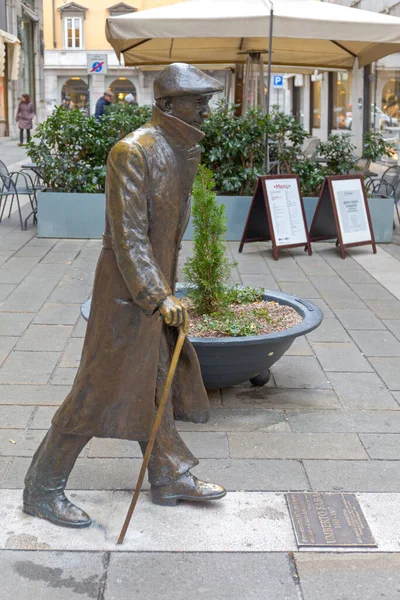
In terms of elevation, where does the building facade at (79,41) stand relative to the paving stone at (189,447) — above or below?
above

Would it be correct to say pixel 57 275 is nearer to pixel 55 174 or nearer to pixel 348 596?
pixel 55 174

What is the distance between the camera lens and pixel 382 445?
435 centimetres

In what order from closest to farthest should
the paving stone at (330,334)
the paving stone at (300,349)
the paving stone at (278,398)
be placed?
1. the paving stone at (278,398)
2. the paving stone at (300,349)
3. the paving stone at (330,334)

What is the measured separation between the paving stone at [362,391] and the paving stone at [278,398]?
84 millimetres

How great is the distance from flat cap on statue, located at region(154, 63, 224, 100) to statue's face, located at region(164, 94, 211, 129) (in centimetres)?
3

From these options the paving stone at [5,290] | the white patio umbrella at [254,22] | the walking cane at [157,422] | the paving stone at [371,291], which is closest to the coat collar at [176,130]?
the walking cane at [157,422]

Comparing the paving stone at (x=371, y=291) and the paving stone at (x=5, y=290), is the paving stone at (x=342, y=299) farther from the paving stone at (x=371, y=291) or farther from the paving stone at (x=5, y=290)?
the paving stone at (x=5, y=290)

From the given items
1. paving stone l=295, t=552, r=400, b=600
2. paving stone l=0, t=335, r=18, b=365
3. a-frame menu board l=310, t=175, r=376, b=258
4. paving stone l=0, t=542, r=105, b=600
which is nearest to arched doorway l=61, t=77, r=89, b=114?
a-frame menu board l=310, t=175, r=376, b=258

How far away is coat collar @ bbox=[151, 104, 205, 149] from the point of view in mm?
3141

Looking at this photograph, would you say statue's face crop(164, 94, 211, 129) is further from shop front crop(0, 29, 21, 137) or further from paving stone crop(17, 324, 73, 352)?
shop front crop(0, 29, 21, 137)

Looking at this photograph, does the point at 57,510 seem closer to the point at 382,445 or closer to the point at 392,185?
the point at 382,445

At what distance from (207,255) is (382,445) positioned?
1.53 meters

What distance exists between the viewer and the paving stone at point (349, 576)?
2973 mm

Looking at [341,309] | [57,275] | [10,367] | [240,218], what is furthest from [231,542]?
[240,218]
